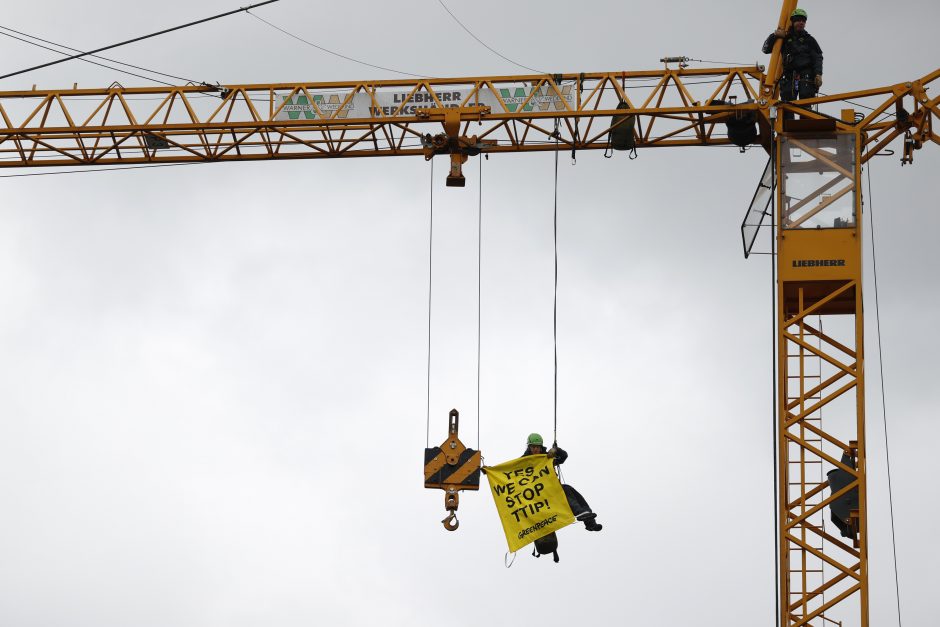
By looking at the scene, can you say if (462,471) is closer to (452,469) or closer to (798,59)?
(452,469)

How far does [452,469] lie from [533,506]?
1625mm

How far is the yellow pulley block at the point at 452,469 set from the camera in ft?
112

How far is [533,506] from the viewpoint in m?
33.7

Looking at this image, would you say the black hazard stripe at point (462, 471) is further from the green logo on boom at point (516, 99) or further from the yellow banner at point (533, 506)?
the green logo on boom at point (516, 99)

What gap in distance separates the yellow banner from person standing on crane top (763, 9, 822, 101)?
7.90 metres

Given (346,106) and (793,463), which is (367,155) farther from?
(793,463)

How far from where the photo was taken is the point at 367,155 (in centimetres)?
3944

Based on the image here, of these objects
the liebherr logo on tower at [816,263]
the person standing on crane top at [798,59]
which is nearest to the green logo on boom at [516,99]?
the person standing on crane top at [798,59]

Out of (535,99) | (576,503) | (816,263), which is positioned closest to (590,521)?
(576,503)

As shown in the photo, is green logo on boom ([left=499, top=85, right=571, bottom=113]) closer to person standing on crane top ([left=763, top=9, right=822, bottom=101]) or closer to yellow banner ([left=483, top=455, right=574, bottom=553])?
person standing on crane top ([left=763, top=9, right=822, bottom=101])

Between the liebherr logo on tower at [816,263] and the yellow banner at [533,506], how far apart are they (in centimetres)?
532

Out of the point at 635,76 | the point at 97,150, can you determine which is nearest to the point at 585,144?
the point at 635,76

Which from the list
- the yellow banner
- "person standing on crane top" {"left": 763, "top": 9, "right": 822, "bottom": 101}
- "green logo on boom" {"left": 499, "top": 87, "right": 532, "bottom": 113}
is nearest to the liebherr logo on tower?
"person standing on crane top" {"left": 763, "top": 9, "right": 822, "bottom": 101}

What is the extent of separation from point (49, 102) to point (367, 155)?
21.4 feet
